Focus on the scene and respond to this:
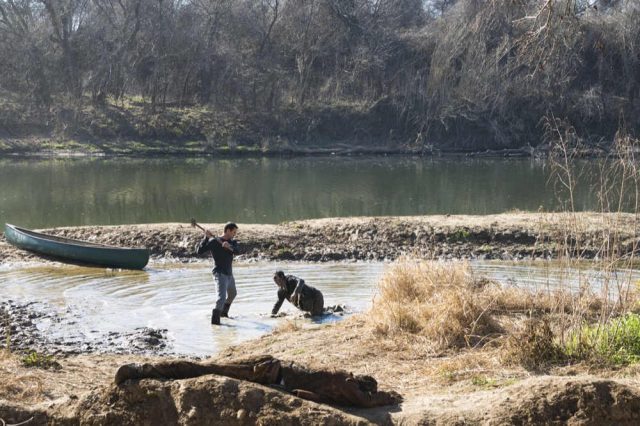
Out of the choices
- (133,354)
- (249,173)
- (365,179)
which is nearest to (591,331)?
(133,354)

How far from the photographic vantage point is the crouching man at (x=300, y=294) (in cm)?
1413

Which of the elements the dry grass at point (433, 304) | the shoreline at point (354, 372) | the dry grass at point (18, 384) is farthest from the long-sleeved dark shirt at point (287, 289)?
the dry grass at point (18, 384)

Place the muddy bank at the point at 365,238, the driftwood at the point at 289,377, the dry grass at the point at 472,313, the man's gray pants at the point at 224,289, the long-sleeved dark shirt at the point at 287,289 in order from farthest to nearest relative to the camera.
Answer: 1. the muddy bank at the point at 365,238
2. the long-sleeved dark shirt at the point at 287,289
3. the man's gray pants at the point at 224,289
4. the dry grass at the point at 472,313
5. the driftwood at the point at 289,377

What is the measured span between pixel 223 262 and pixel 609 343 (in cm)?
692

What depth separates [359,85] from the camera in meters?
63.3

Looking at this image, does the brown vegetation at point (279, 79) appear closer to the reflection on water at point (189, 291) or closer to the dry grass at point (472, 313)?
the reflection on water at point (189, 291)

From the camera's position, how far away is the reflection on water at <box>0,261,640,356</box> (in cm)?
1360

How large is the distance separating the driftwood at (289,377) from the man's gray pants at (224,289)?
6.97 meters

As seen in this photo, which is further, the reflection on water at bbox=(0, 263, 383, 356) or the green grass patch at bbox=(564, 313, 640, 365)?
the reflection on water at bbox=(0, 263, 383, 356)

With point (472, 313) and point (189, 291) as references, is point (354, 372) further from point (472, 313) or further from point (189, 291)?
point (189, 291)

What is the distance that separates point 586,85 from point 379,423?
186 ft

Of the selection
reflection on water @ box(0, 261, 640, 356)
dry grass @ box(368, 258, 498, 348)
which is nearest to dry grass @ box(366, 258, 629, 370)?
dry grass @ box(368, 258, 498, 348)

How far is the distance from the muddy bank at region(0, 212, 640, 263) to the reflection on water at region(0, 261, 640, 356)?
37.1 inches

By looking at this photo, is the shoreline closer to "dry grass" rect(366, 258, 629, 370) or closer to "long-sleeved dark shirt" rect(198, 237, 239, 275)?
"dry grass" rect(366, 258, 629, 370)
